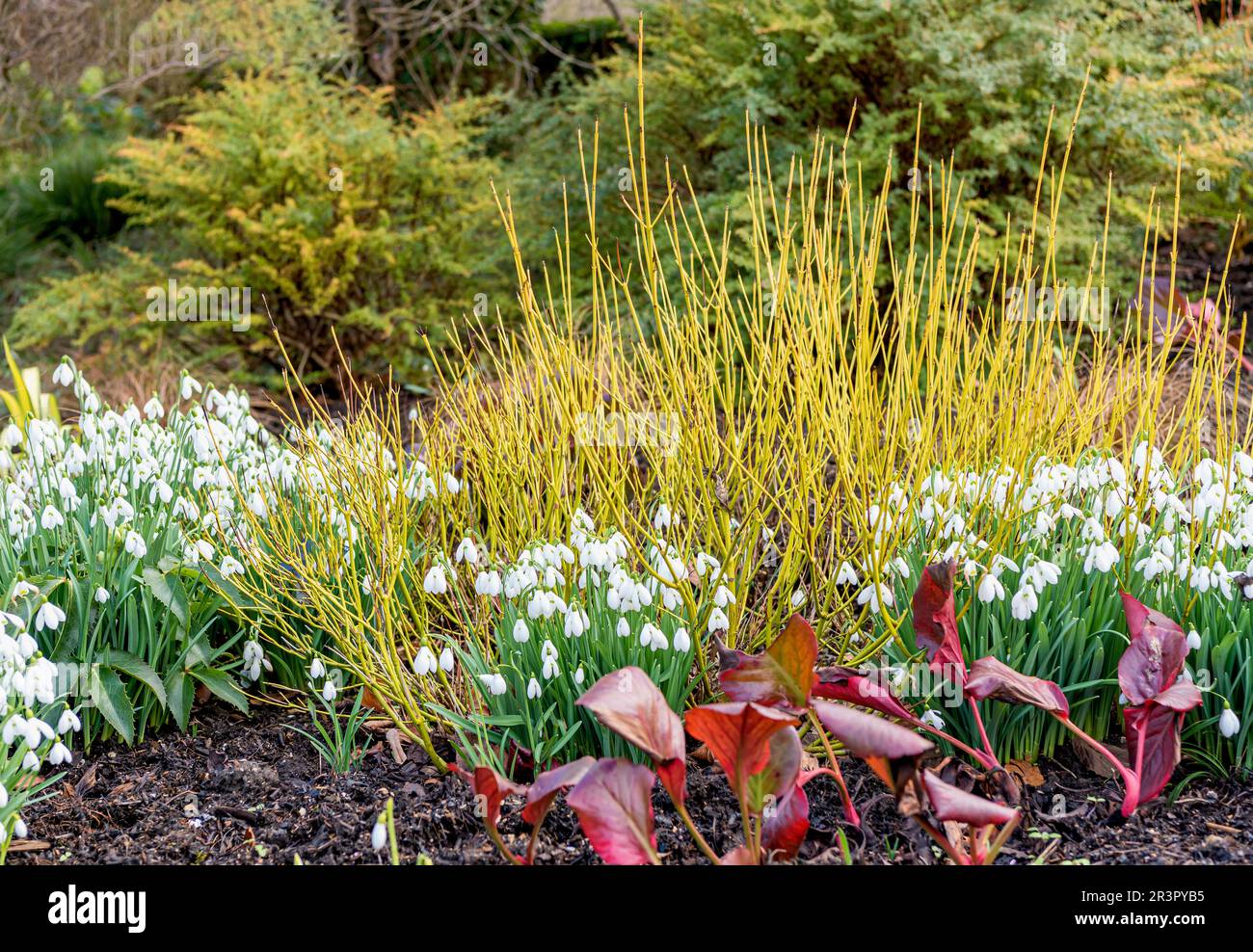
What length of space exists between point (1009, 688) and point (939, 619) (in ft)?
0.71

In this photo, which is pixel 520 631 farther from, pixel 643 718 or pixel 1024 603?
pixel 1024 603

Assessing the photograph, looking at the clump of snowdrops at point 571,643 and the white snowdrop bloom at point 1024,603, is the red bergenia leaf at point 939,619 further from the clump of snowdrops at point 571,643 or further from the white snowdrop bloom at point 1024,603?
the clump of snowdrops at point 571,643

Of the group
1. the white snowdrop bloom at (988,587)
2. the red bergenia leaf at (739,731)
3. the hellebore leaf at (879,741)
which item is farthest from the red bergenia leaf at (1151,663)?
the red bergenia leaf at (739,731)

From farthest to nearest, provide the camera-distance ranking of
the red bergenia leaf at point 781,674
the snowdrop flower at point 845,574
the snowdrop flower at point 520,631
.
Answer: the snowdrop flower at point 845,574
the snowdrop flower at point 520,631
the red bergenia leaf at point 781,674

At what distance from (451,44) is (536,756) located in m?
8.64

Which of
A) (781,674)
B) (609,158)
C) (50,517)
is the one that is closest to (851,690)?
(781,674)

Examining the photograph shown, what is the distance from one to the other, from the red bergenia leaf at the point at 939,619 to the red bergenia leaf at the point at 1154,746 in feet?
1.18

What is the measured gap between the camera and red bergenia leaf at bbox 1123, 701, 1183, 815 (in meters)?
2.27

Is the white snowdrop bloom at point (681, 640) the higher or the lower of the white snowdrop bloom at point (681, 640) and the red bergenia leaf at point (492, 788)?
the higher

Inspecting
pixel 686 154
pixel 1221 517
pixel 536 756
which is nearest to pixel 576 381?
pixel 536 756

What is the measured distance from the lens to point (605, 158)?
612 centimetres

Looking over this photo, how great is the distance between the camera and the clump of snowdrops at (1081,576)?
97.9 inches

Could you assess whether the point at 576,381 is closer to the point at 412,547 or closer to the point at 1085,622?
the point at 412,547

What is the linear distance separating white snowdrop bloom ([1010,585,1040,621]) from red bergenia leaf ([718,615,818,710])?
503 mm
